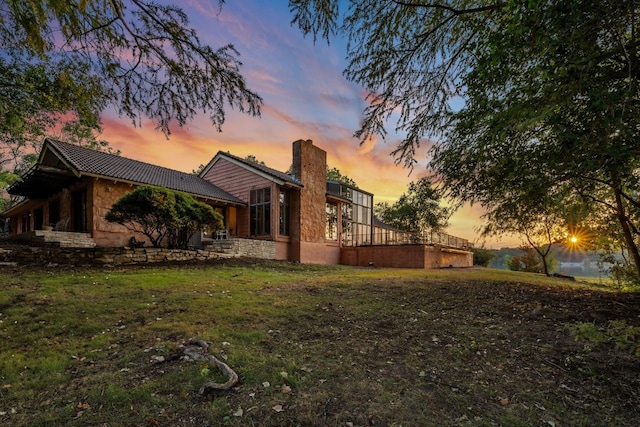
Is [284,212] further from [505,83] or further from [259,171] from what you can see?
[505,83]

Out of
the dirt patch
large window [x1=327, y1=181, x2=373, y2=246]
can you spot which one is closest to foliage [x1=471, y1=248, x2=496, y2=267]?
large window [x1=327, y1=181, x2=373, y2=246]

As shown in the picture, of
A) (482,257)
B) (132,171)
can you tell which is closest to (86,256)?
(132,171)

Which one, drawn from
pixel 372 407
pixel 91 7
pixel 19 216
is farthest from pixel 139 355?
pixel 19 216

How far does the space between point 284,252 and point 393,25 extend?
43.2 ft

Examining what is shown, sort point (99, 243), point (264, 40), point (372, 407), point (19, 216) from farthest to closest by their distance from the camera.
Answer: point (19, 216) < point (99, 243) < point (264, 40) < point (372, 407)

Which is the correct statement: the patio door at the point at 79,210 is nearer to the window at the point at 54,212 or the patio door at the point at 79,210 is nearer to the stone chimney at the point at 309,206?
the window at the point at 54,212

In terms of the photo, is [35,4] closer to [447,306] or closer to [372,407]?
[372,407]

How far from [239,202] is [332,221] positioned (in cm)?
645

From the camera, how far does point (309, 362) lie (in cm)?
365

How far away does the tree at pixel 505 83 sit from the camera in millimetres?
3449

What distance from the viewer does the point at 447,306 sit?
21.1 ft

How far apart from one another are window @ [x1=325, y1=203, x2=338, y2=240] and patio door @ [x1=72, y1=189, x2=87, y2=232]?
12836mm

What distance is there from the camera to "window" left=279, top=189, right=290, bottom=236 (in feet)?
56.4

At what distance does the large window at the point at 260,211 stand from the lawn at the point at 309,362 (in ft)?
34.6
